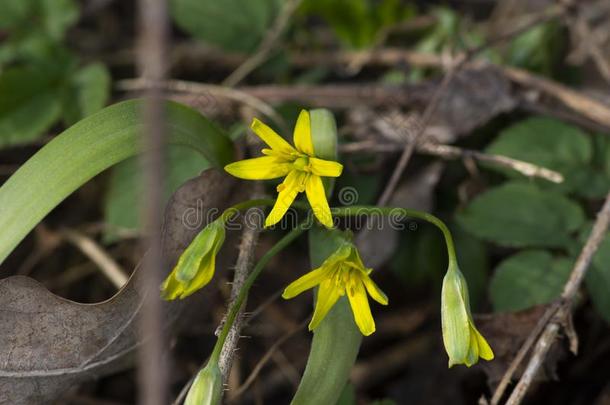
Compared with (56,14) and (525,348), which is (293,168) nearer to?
(525,348)

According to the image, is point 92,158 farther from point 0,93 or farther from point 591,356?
point 591,356

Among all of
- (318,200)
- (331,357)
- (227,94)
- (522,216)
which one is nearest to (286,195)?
(318,200)

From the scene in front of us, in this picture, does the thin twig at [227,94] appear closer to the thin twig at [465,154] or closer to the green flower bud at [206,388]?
the thin twig at [465,154]

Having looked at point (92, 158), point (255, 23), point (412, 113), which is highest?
point (255, 23)

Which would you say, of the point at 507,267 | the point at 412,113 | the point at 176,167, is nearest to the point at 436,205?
the point at 412,113

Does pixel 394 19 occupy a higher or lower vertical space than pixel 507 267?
higher

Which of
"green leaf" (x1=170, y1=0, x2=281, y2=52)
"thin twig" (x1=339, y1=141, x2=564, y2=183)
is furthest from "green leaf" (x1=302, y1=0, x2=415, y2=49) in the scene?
"thin twig" (x1=339, y1=141, x2=564, y2=183)
